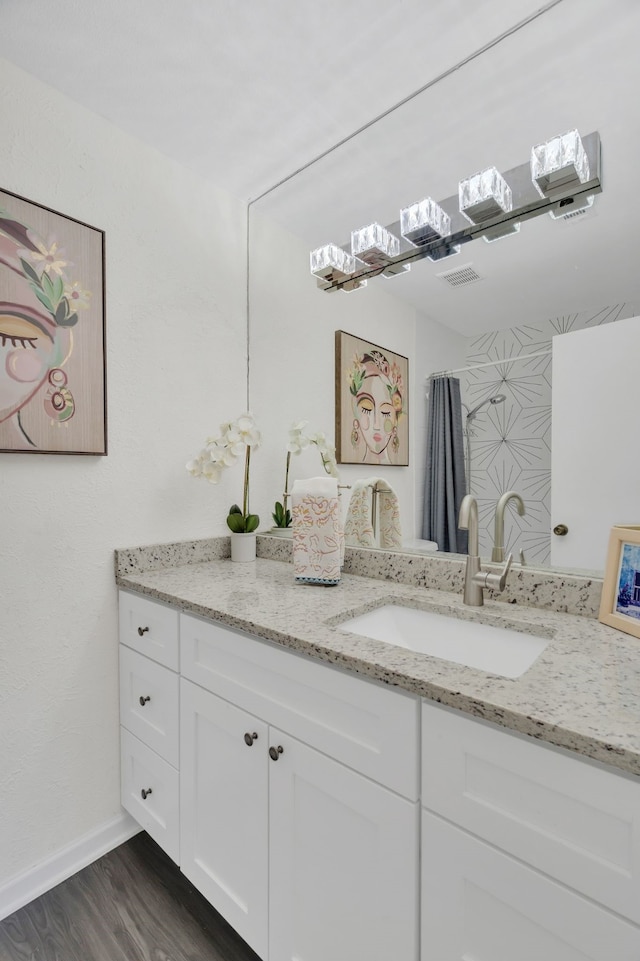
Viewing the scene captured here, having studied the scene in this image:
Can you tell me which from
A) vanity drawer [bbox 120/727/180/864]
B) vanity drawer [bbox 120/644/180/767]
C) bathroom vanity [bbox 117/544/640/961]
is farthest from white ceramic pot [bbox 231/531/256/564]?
vanity drawer [bbox 120/727/180/864]

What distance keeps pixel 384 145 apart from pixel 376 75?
0.60ft

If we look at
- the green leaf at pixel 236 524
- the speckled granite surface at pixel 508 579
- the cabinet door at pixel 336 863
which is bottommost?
the cabinet door at pixel 336 863

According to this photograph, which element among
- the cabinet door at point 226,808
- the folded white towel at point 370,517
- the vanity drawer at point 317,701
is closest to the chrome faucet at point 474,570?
the folded white towel at point 370,517

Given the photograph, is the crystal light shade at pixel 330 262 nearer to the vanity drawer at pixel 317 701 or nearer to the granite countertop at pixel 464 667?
the granite countertop at pixel 464 667

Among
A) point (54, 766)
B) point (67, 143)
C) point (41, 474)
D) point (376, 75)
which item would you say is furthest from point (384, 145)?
point (54, 766)

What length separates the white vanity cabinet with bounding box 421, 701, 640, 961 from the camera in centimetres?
55

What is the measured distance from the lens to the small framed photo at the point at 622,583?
0.91m

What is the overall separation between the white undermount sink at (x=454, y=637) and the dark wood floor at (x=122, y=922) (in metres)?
0.87

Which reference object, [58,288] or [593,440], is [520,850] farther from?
[58,288]

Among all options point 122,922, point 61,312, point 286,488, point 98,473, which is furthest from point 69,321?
point 122,922

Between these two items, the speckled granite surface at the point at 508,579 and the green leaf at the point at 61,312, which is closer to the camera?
the speckled granite surface at the point at 508,579

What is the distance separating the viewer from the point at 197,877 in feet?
3.83

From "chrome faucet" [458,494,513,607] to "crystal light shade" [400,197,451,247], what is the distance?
2.56ft

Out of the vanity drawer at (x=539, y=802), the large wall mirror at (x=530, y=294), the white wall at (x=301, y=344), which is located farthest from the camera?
the white wall at (x=301, y=344)
